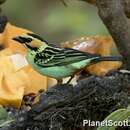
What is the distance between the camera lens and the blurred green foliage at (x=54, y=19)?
6.54 meters

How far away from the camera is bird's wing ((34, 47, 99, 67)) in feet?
12.1

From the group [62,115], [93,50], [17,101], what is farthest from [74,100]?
[93,50]

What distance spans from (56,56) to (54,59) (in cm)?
2

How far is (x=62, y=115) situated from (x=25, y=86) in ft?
1.27

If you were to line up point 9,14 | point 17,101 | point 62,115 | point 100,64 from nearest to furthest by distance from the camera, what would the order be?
point 62,115
point 17,101
point 100,64
point 9,14

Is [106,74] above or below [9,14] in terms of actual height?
above

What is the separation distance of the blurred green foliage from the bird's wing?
266cm

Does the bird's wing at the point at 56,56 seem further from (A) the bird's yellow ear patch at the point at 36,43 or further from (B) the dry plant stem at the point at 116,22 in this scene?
(B) the dry plant stem at the point at 116,22

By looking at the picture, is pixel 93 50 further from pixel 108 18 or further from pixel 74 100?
pixel 108 18

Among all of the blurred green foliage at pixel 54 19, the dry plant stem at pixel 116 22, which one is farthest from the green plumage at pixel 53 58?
the blurred green foliage at pixel 54 19

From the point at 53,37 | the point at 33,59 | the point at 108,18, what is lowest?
the point at 53,37

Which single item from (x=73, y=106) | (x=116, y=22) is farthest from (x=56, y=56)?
(x=116, y=22)

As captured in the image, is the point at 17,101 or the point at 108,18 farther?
the point at 17,101

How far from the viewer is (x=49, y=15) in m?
6.78
